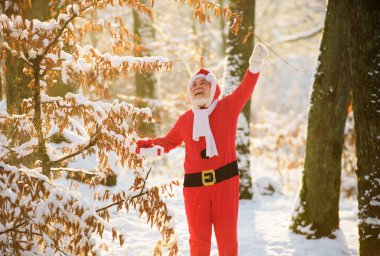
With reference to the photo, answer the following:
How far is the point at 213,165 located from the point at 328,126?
2.57 metres

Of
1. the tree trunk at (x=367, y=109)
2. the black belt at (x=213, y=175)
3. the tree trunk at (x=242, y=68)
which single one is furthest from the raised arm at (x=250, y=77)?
the tree trunk at (x=242, y=68)

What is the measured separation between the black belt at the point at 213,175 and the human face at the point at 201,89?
0.69 meters

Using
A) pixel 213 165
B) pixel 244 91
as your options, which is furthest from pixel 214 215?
pixel 244 91

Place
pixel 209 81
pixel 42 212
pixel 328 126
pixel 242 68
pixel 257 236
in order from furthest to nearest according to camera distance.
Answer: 1. pixel 242 68
2. pixel 257 236
3. pixel 328 126
4. pixel 209 81
5. pixel 42 212

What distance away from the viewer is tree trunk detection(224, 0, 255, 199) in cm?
748

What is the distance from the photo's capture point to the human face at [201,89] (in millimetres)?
3637

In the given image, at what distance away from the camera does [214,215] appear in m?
3.50

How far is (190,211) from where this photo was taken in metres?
3.54

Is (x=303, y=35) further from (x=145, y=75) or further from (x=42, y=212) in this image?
(x=42, y=212)

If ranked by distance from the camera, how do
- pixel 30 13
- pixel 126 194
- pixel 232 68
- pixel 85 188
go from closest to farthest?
pixel 126 194
pixel 30 13
pixel 85 188
pixel 232 68

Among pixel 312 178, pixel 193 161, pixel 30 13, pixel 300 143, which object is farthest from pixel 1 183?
pixel 300 143

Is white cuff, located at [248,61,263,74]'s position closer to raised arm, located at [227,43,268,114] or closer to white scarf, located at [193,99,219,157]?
raised arm, located at [227,43,268,114]

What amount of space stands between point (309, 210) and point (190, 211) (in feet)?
8.75

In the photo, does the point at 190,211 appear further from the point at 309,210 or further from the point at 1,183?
the point at 309,210
